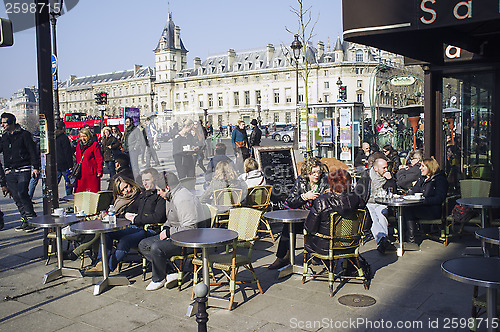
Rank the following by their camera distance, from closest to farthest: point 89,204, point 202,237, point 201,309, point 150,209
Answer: point 201,309 → point 202,237 → point 150,209 → point 89,204

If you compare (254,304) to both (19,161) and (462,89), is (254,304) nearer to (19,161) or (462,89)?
(462,89)

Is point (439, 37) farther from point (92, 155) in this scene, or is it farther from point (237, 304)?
point (92, 155)

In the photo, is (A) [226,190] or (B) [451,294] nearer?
(B) [451,294]

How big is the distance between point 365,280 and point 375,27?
2.69 metres

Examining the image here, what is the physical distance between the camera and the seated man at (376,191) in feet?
21.5

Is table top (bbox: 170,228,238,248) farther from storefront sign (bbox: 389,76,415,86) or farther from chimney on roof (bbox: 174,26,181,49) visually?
storefront sign (bbox: 389,76,415,86)

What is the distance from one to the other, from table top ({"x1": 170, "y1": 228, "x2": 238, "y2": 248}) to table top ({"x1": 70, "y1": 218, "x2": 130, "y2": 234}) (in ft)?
2.81

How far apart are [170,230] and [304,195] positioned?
1757 mm

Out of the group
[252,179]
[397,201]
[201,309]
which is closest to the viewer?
[201,309]

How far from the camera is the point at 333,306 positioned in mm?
4598

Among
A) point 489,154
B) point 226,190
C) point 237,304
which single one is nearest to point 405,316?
point 237,304

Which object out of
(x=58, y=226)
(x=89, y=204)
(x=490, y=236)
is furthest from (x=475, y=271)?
(x=89, y=204)

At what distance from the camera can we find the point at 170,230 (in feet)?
17.1

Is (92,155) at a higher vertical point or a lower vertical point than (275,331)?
higher
